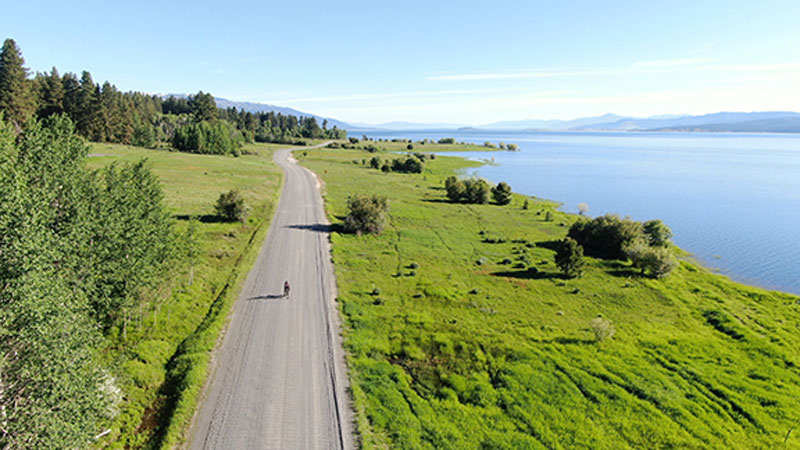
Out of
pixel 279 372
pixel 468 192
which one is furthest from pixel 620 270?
pixel 279 372

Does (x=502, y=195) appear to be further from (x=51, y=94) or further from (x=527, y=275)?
(x=51, y=94)

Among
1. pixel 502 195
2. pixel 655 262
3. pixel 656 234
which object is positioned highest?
pixel 502 195

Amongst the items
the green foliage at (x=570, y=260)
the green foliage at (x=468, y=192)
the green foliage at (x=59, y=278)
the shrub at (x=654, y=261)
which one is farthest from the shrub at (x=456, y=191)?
the green foliage at (x=59, y=278)

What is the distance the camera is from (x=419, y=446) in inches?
789

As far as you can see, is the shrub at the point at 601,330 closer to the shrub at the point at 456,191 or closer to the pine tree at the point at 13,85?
the shrub at the point at 456,191

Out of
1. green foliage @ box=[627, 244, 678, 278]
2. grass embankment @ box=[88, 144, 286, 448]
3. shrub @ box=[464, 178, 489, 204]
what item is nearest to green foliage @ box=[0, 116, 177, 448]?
grass embankment @ box=[88, 144, 286, 448]

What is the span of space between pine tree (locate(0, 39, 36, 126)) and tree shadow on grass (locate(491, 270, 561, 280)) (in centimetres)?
11142

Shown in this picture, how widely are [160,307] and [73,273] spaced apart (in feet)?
36.0

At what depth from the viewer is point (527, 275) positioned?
46281 millimetres

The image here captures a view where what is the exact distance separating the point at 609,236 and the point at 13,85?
129 meters

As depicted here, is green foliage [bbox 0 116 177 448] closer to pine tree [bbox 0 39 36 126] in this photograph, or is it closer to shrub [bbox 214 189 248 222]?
shrub [bbox 214 189 248 222]

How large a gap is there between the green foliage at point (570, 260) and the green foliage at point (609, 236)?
10822 millimetres

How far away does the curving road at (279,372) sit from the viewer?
66.4 feet

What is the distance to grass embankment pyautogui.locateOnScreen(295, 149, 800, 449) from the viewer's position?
879 inches
